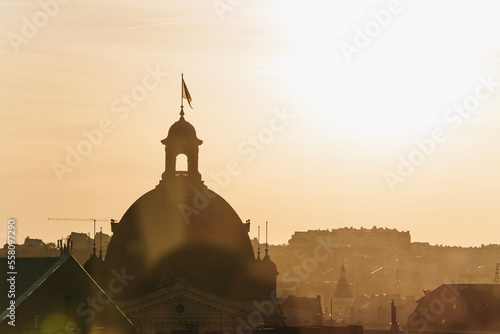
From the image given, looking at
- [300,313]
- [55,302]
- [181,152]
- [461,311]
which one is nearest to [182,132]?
[181,152]

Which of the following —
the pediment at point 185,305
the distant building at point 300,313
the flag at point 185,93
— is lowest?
the pediment at point 185,305

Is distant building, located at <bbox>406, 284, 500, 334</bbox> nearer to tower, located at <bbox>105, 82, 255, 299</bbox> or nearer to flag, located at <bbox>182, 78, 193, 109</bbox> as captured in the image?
tower, located at <bbox>105, 82, 255, 299</bbox>

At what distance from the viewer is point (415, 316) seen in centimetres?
14475

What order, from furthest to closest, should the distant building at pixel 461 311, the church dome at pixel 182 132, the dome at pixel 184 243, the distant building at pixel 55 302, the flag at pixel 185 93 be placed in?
1. the flag at pixel 185 93
2. the distant building at pixel 461 311
3. the church dome at pixel 182 132
4. the dome at pixel 184 243
5. the distant building at pixel 55 302

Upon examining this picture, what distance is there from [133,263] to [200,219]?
6218 mm

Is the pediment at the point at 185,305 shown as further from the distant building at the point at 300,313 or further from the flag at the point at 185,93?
the distant building at the point at 300,313

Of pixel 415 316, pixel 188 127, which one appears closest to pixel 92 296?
pixel 188 127

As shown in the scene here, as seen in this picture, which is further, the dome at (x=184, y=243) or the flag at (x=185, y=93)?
the flag at (x=185, y=93)

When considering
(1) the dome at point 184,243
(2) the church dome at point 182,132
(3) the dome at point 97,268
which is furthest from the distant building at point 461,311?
(3) the dome at point 97,268

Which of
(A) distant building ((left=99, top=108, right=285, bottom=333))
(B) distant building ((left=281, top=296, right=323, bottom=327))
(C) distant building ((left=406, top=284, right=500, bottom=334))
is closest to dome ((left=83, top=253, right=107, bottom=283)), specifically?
(A) distant building ((left=99, top=108, right=285, bottom=333))

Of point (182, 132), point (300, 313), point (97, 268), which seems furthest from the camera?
point (300, 313)

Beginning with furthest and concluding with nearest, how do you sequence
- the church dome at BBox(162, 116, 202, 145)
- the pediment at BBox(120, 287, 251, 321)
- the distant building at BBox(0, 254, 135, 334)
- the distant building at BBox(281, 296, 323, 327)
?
1. the distant building at BBox(281, 296, 323, 327)
2. the church dome at BBox(162, 116, 202, 145)
3. the pediment at BBox(120, 287, 251, 321)
4. the distant building at BBox(0, 254, 135, 334)

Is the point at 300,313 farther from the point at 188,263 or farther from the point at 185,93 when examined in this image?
the point at 188,263

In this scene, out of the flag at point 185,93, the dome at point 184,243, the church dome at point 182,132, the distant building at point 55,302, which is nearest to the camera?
the distant building at point 55,302
